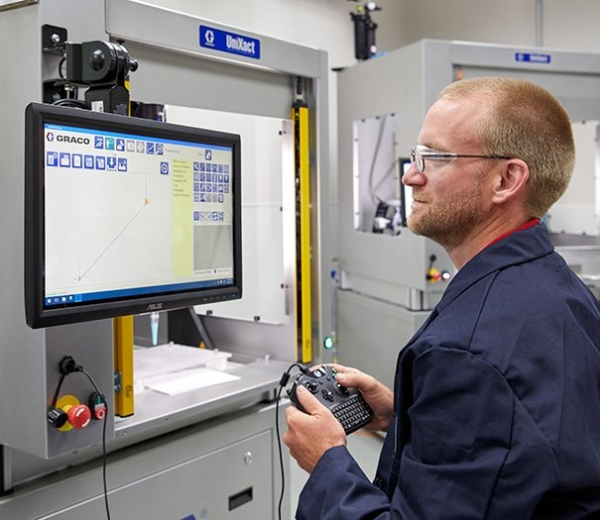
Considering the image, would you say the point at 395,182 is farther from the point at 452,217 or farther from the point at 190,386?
the point at 452,217

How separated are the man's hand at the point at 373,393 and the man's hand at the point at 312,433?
5.9 inches

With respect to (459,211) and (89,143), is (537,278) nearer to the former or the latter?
(459,211)

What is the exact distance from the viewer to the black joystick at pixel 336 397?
133 cm

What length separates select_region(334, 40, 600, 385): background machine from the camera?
2.87m

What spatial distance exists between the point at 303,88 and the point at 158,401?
940mm

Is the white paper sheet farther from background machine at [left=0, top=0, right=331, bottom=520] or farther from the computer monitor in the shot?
the computer monitor

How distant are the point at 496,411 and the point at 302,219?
3.52ft

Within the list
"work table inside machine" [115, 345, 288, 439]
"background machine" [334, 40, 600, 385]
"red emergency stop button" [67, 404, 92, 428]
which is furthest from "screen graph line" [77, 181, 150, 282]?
"background machine" [334, 40, 600, 385]

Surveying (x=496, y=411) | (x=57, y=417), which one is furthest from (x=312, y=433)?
(x=57, y=417)

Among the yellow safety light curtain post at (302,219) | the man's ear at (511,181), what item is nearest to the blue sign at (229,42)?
the yellow safety light curtain post at (302,219)

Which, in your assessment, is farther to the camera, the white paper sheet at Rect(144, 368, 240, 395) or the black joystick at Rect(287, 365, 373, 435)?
the white paper sheet at Rect(144, 368, 240, 395)

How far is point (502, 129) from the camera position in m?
1.18

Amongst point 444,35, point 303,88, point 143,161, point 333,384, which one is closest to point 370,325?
point 303,88

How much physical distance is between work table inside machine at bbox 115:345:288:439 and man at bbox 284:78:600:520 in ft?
1.44
